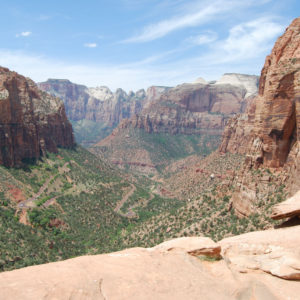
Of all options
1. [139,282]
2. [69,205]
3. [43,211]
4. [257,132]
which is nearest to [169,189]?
[69,205]

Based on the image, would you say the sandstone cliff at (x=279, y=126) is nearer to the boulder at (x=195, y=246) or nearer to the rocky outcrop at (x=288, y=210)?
the rocky outcrop at (x=288, y=210)

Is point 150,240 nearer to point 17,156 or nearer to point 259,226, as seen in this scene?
point 259,226

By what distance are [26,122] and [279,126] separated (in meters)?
84.6

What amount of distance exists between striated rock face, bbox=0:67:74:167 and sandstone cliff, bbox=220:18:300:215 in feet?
238

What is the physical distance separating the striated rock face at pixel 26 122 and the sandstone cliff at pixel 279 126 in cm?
7246

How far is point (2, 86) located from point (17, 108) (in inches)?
329

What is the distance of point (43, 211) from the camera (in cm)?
6762

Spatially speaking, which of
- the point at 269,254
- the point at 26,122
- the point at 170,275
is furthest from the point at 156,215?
the point at 26,122

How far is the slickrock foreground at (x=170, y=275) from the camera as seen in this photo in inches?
409

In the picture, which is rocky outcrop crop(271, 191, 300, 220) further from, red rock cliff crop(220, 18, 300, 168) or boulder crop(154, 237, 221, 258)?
red rock cliff crop(220, 18, 300, 168)

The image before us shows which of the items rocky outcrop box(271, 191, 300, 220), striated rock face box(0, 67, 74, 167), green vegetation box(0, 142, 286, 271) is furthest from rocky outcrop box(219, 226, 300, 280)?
striated rock face box(0, 67, 74, 167)

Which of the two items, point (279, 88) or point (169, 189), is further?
point (169, 189)

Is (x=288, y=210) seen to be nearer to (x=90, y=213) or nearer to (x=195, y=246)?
(x=195, y=246)

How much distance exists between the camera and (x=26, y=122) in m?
96.2
